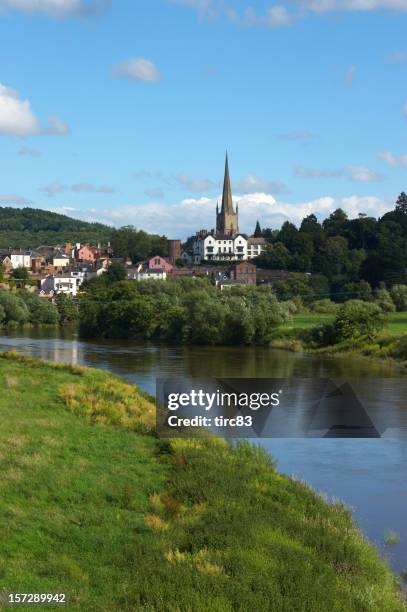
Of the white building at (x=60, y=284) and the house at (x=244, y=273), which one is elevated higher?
the house at (x=244, y=273)

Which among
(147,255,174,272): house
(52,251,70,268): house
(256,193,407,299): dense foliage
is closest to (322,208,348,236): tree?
(256,193,407,299): dense foliage

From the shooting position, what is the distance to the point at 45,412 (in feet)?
54.1

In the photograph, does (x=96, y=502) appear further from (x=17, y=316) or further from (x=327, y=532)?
(x=17, y=316)

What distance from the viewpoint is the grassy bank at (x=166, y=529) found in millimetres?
8211

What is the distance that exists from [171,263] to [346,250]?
93.1 feet

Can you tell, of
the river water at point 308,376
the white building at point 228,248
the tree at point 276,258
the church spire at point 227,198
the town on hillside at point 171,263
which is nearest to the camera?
the river water at point 308,376

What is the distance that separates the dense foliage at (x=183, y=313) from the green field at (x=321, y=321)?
49.4 inches

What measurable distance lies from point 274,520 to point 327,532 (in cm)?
75

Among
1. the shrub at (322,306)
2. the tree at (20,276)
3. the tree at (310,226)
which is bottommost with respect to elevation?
the shrub at (322,306)

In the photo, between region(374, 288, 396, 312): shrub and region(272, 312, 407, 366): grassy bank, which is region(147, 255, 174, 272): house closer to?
region(374, 288, 396, 312): shrub

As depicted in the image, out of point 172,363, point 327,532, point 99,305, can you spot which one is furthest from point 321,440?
point 99,305

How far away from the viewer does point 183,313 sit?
5700 centimetres

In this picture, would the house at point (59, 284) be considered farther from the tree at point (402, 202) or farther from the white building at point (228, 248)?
the tree at point (402, 202)

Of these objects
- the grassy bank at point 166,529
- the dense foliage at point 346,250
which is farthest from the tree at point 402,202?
the grassy bank at point 166,529
